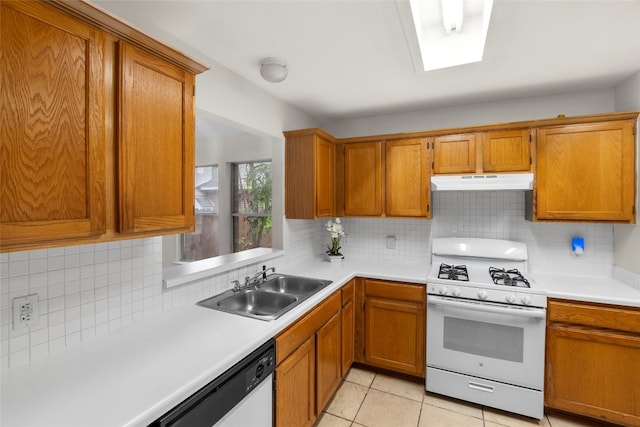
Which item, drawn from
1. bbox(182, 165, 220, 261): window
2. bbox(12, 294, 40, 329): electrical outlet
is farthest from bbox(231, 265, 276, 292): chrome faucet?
bbox(182, 165, 220, 261): window

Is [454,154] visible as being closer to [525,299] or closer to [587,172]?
[587,172]

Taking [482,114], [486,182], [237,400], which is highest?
[482,114]

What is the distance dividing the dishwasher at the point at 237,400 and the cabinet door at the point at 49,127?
68cm

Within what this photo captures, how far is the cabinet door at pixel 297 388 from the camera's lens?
5.05ft

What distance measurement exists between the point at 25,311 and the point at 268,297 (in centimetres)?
126

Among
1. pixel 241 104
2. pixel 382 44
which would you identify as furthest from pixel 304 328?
pixel 382 44

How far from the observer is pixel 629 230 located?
2.22 m

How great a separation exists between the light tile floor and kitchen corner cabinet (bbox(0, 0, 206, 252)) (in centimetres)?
182

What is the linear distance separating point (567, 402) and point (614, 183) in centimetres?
156

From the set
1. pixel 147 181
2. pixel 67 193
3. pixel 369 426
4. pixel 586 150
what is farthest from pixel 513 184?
pixel 67 193

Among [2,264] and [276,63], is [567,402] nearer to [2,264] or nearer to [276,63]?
[276,63]

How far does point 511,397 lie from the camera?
213cm

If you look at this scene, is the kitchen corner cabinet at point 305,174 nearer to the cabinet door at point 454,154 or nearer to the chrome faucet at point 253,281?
the chrome faucet at point 253,281

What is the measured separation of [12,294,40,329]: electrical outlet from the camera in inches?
43.5
